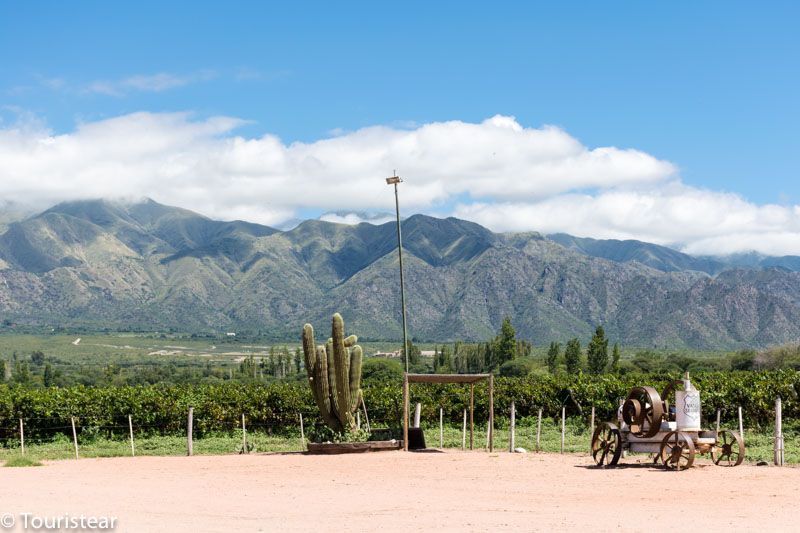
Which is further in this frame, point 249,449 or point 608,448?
point 249,449

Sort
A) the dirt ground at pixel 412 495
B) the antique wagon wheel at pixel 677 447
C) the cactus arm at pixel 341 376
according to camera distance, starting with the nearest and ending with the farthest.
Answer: the dirt ground at pixel 412 495
the antique wagon wheel at pixel 677 447
the cactus arm at pixel 341 376

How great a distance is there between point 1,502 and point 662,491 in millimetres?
11494

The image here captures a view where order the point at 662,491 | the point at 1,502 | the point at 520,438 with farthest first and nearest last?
the point at 520,438 → the point at 662,491 → the point at 1,502

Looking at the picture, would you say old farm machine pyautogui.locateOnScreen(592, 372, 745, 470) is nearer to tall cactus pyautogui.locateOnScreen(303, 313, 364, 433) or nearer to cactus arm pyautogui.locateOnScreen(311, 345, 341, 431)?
tall cactus pyautogui.locateOnScreen(303, 313, 364, 433)

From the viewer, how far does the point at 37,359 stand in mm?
184375

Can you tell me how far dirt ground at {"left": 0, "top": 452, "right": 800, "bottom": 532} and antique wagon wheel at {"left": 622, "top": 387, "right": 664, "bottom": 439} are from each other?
3.09ft

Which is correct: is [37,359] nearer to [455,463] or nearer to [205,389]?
[205,389]

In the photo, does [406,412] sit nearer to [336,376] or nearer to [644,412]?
[336,376]

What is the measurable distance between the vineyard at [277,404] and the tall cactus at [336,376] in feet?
24.7

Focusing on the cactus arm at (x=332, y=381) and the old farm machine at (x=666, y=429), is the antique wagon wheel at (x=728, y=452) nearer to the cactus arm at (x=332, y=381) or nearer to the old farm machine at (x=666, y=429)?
the old farm machine at (x=666, y=429)

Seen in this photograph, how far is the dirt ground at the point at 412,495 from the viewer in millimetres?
13828

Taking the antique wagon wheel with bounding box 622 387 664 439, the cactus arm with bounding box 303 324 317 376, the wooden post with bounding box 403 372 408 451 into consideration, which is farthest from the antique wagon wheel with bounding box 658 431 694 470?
the cactus arm with bounding box 303 324 317 376

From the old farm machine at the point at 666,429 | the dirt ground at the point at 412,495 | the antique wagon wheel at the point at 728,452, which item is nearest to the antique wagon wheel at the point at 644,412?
the old farm machine at the point at 666,429

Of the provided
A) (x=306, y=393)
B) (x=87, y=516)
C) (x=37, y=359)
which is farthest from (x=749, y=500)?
(x=37, y=359)
